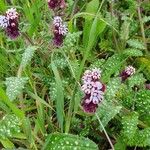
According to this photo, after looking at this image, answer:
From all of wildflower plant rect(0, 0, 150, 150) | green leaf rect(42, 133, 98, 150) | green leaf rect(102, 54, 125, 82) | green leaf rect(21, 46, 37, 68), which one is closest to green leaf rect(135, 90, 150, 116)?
wildflower plant rect(0, 0, 150, 150)

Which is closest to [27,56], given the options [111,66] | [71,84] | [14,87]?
[14,87]

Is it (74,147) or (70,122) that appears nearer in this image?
(74,147)

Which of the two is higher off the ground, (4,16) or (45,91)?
(4,16)

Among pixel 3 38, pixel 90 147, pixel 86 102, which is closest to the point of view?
pixel 86 102

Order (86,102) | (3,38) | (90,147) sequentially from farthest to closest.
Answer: (3,38), (90,147), (86,102)

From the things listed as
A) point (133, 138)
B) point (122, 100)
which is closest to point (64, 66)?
point (122, 100)

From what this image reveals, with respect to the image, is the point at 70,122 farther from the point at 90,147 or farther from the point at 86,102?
the point at 86,102

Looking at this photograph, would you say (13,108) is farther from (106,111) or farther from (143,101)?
(143,101)
